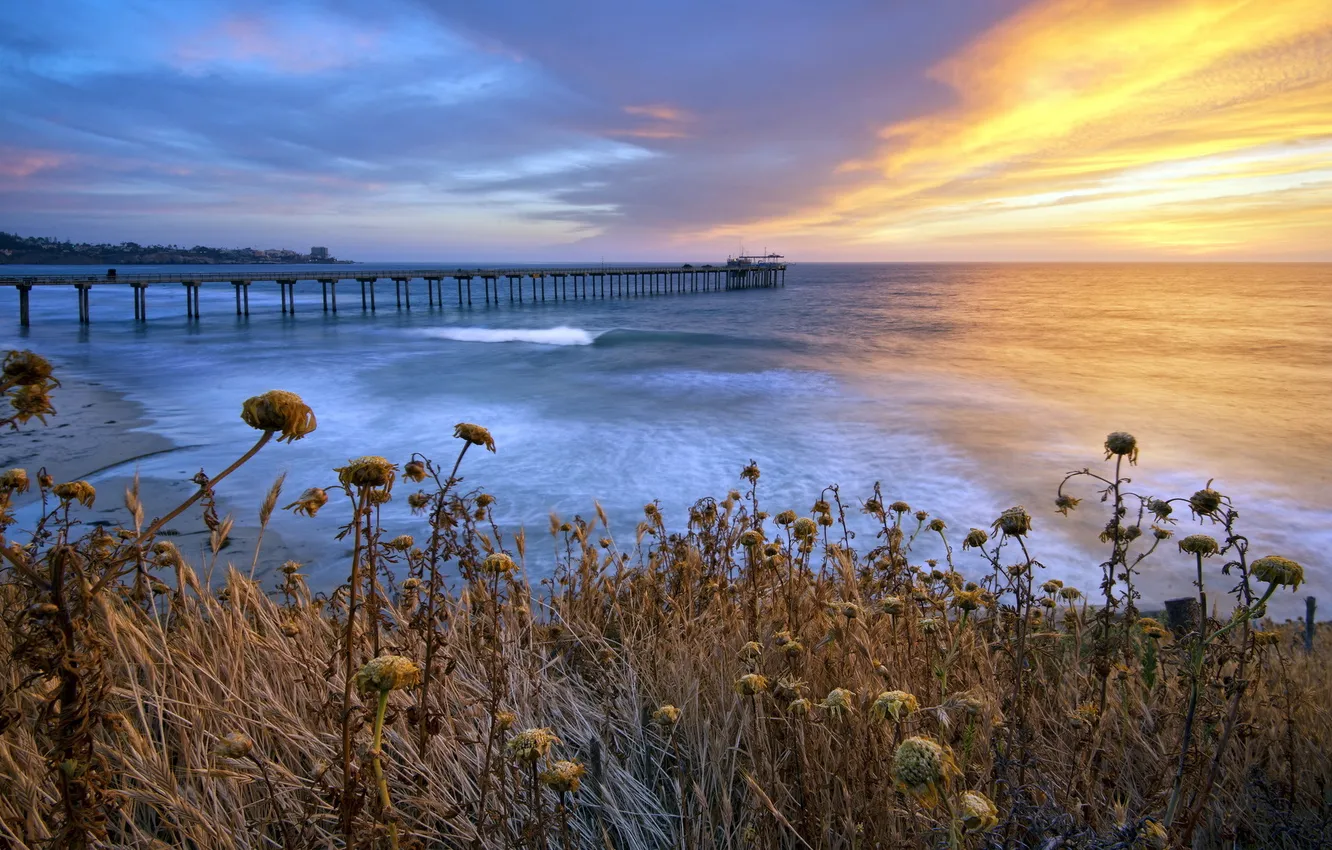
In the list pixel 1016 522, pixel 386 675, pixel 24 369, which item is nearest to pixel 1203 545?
pixel 1016 522

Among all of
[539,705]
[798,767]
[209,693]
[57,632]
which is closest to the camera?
[57,632]

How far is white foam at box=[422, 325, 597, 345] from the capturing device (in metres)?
40.4

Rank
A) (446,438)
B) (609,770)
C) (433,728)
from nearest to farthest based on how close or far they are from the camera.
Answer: (433,728)
(609,770)
(446,438)

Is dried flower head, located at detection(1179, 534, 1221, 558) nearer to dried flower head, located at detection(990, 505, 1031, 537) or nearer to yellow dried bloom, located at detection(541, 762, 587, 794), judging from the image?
dried flower head, located at detection(990, 505, 1031, 537)

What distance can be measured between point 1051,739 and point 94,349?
4000 cm

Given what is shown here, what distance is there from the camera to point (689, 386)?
24.9 meters

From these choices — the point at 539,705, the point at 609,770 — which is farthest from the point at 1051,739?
the point at 539,705

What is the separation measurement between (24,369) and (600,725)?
8.51ft

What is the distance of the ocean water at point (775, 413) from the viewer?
11797 mm

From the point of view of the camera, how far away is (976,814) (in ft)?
4.55

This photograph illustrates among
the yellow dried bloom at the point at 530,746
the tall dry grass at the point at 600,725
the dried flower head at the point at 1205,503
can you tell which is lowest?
the tall dry grass at the point at 600,725

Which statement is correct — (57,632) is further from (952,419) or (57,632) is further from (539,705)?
(952,419)

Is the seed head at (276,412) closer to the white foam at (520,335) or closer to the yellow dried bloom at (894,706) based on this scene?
the yellow dried bloom at (894,706)

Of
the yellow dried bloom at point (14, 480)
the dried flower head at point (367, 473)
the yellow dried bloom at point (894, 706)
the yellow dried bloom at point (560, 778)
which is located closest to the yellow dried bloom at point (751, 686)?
the yellow dried bloom at point (894, 706)
